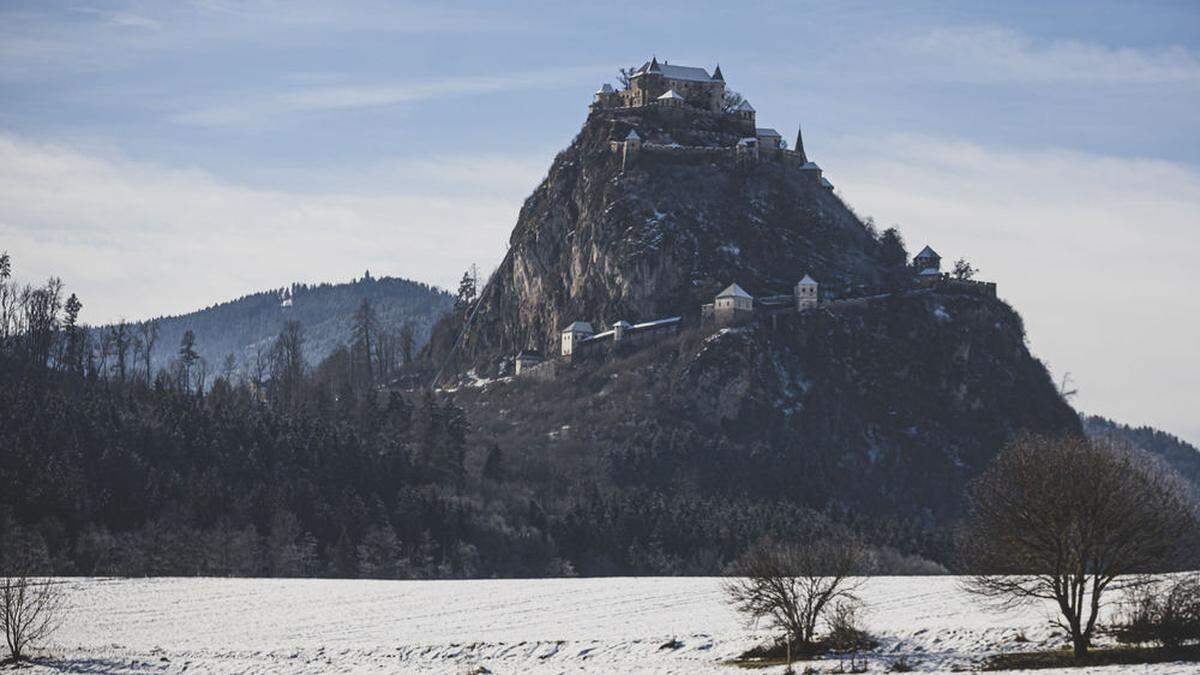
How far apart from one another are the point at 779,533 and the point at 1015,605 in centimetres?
11452

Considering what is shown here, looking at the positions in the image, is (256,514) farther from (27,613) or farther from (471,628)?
(471,628)

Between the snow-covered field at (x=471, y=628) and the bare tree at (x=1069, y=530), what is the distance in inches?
97.9

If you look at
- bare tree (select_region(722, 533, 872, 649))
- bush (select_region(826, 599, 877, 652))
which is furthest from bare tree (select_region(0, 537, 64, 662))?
bush (select_region(826, 599, 877, 652))

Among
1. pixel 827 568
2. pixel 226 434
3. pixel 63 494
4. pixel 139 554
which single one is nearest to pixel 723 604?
pixel 827 568

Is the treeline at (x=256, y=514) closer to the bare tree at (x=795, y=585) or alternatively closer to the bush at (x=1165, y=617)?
the bare tree at (x=795, y=585)

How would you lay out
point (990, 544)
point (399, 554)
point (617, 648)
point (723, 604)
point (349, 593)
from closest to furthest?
point (990, 544) < point (617, 648) < point (723, 604) < point (349, 593) < point (399, 554)

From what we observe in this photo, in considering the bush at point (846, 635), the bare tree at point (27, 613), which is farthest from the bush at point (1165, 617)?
the bare tree at point (27, 613)

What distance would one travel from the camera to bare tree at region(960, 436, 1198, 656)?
70.2m

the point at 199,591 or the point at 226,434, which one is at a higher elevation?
the point at 226,434

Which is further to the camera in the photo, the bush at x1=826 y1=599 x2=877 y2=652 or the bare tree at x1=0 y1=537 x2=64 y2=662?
the bare tree at x1=0 y1=537 x2=64 y2=662

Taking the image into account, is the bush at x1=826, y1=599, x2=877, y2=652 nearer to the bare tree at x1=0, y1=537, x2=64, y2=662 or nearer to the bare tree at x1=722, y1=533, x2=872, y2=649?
the bare tree at x1=722, y1=533, x2=872, y2=649

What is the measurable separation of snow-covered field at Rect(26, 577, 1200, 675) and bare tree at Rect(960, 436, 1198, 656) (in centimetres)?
249

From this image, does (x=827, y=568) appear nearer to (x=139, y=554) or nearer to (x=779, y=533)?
(x=139, y=554)

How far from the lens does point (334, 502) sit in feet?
597
